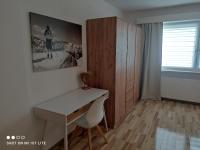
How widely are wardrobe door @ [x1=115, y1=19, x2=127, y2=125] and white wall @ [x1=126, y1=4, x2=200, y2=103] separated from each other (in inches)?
59.8

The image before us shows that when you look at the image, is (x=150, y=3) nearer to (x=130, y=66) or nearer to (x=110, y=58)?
(x=130, y=66)

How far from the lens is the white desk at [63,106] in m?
1.63

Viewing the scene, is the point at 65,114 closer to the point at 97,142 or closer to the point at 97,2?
the point at 97,142

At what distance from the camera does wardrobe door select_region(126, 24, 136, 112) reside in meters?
3.00

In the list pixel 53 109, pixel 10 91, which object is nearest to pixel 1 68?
A: pixel 10 91

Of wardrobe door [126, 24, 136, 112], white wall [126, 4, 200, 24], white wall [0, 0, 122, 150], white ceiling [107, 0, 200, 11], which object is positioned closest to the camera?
white wall [0, 0, 122, 150]

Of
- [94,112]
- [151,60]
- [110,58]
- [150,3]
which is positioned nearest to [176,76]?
[151,60]

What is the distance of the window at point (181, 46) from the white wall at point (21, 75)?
2.81 meters

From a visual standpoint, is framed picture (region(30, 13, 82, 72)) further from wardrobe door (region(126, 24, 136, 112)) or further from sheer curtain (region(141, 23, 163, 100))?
sheer curtain (region(141, 23, 163, 100))

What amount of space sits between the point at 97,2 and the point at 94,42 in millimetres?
908

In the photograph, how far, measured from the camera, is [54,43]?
2.01 meters

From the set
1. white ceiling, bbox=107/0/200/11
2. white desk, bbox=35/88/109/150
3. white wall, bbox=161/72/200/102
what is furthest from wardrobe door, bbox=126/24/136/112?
white wall, bbox=161/72/200/102

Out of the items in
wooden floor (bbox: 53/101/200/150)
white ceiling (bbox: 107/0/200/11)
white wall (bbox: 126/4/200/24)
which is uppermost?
white ceiling (bbox: 107/0/200/11)

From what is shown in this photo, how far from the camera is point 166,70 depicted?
3953 millimetres
